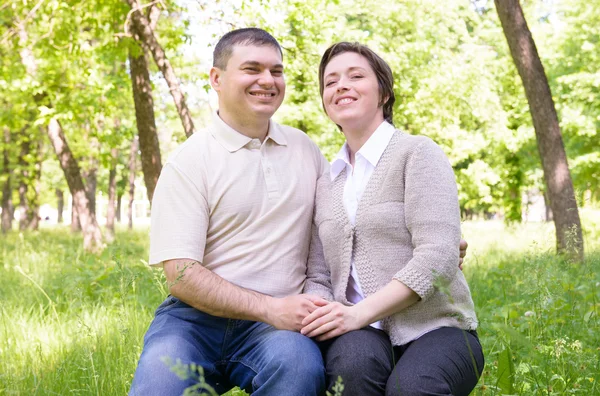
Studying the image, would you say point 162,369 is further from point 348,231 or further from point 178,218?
point 348,231

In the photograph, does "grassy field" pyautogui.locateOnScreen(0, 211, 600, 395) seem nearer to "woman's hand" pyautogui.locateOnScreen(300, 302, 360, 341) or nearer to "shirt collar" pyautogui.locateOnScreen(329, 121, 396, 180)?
"woman's hand" pyautogui.locateOnScreen(300, 302, 360, 341)

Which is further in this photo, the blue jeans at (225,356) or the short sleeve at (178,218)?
the short sleeve at (178,218)

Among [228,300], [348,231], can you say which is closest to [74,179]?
[228,300]

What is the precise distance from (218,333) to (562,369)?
172 cm

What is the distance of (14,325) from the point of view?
4.75 m

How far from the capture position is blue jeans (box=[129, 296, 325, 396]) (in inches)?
99.7

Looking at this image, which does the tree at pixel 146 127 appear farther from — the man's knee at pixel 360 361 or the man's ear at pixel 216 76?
the man's knee at pixel 360 361

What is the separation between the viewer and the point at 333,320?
2676mm

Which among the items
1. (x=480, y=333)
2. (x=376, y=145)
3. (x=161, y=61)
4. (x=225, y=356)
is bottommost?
(x=480, y=333)

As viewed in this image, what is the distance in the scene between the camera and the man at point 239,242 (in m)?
2.66

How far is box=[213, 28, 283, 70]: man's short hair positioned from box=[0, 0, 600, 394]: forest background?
117cm

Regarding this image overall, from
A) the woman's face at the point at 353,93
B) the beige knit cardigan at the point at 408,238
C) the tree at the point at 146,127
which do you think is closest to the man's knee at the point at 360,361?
the beige knit cardigan at the point at 408,238

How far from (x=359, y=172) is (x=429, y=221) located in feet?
1.70

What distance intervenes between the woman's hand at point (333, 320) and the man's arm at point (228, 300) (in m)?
0.09
